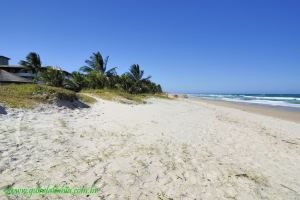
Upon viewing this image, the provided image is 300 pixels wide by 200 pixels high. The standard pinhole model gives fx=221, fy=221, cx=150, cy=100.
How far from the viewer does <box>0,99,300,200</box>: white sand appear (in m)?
3.37

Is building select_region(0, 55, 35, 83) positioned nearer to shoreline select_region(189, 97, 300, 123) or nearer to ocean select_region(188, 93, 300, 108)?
shoreline select_region(189, 97, 300, 123)

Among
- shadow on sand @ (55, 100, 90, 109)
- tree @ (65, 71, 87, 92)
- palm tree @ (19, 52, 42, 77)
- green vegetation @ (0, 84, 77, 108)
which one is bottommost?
shadow on sand @ (55, 100, 90, 109)

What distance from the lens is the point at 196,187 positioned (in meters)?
3.59

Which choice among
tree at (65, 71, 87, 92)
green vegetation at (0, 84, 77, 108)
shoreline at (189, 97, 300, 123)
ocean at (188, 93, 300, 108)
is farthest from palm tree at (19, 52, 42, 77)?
ocean at (188, 93, 300, 108)

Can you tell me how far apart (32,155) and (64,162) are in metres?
0.63

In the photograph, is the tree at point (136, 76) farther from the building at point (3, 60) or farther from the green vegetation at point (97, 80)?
the building at point (3, 60)

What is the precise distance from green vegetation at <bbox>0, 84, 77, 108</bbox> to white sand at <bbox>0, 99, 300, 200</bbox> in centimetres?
127

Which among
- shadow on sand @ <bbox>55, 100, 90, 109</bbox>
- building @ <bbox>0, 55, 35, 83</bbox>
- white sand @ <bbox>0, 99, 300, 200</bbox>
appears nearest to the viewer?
white sand @ <bbox>0, 99, 300, 200</bbox>

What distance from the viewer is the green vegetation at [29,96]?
7.95 meters

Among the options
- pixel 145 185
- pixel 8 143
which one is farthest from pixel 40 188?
pixel 8 143

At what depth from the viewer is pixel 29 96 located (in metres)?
9.29

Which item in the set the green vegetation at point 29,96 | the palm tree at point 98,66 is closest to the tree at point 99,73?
the palm tree at point 98,66

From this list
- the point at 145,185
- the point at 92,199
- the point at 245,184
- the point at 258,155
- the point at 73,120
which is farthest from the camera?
the point at 73,120

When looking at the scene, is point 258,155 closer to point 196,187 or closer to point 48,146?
point 196,187
